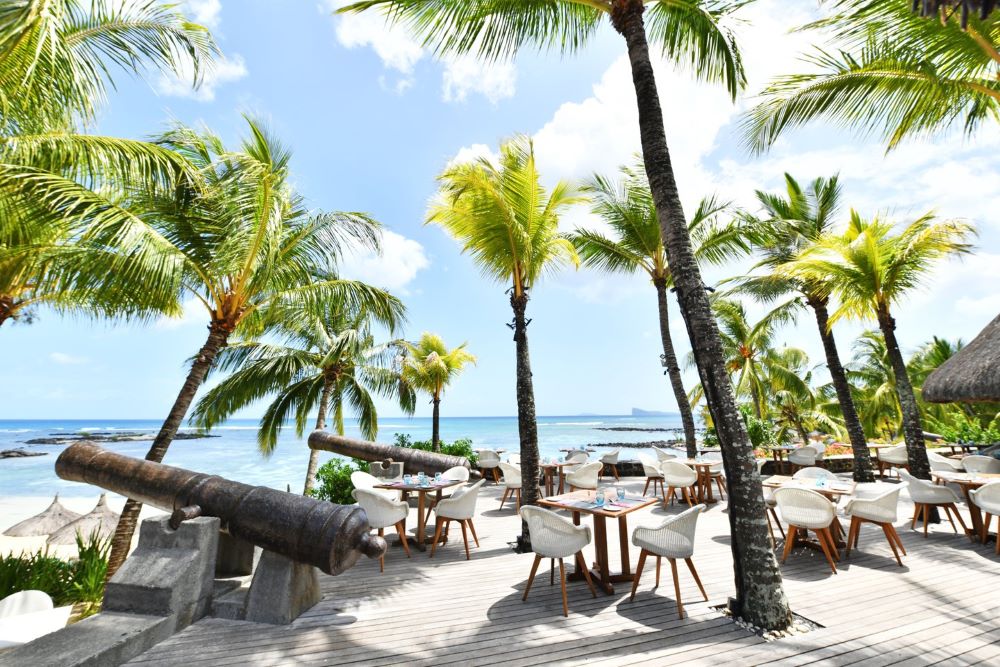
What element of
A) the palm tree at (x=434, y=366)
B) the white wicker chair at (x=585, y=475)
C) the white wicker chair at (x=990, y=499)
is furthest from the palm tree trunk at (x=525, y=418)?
the palm tree at (x=434, y=366)

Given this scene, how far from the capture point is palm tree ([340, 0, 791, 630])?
155 inches

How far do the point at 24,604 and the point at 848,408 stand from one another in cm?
1361

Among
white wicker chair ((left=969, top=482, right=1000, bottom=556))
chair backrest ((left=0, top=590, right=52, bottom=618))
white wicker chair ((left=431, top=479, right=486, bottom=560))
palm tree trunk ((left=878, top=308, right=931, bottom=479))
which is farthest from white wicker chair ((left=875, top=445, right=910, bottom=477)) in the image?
chair backrest ((left=0, top=590, right=52, bottom=618))

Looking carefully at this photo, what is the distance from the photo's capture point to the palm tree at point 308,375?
12672 millimetres

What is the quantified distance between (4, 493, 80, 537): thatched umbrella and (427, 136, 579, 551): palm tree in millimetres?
12150

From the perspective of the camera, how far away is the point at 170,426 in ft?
22.8

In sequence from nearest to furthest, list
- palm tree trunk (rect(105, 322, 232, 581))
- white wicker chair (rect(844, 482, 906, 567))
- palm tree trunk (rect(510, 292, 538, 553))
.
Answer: white wicker chair (rect(844, 482, 906, 567))
palm tree trunk (rect(510, 292, 538, 553))
palm tree trunk (rect(105, 322, 232, 581))

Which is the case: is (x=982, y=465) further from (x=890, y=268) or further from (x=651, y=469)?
(x=651, y=469)

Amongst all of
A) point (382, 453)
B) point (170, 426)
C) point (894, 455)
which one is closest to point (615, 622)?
point (170, 426)

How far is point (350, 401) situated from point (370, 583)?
36.7ft

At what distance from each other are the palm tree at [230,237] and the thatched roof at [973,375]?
968 cm

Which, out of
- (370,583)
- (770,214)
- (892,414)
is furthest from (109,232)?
(892,414)

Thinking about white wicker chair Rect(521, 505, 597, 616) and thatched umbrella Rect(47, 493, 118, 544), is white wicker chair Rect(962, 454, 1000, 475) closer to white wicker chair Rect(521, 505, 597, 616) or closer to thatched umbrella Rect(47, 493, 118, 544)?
white wicker chair Rect(521, 505, 597, 616)

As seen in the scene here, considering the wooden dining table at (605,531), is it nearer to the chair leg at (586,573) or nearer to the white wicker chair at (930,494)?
the chair leg at (586,573)
